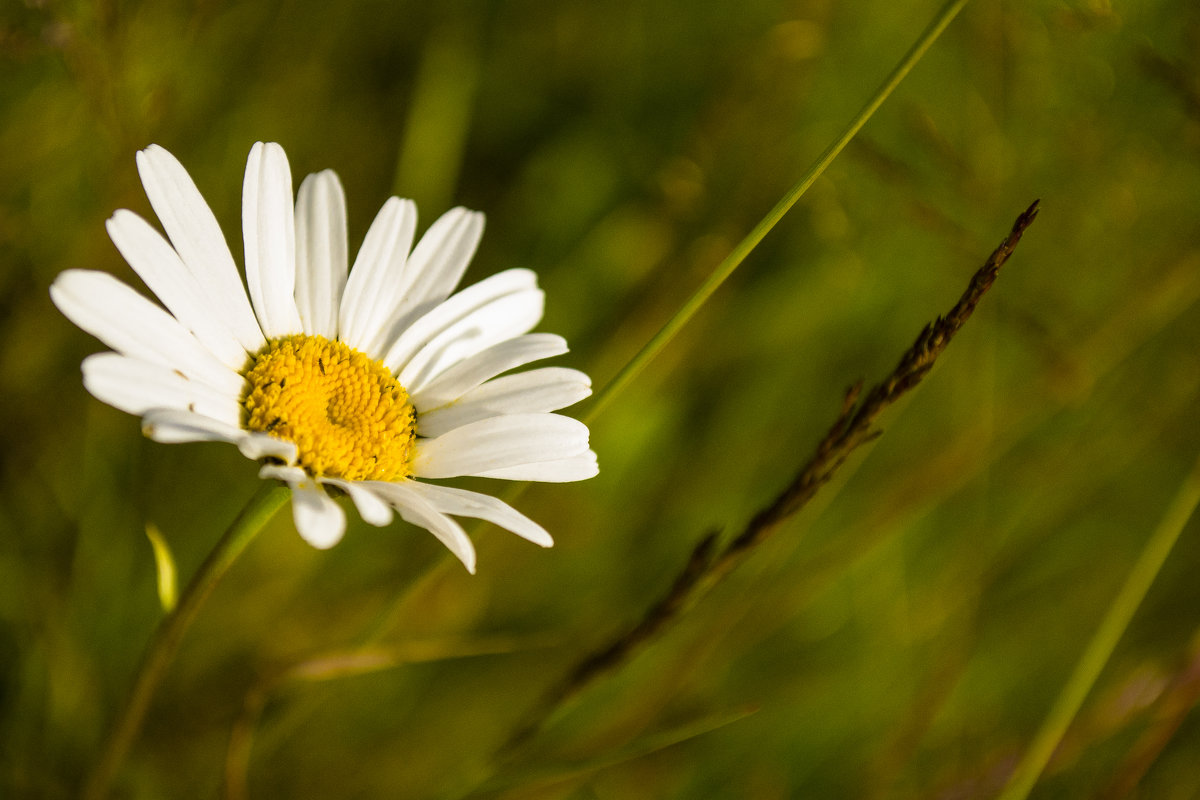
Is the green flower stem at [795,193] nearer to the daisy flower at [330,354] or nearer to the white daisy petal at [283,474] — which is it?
the daisy flower at [330,354]

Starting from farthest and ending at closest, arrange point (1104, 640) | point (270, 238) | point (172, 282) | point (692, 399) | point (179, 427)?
1. point (692, 399)
2. point (1104, 640)
3. point (270, 238)
4. point (172, 282)
5. point (179, 427)

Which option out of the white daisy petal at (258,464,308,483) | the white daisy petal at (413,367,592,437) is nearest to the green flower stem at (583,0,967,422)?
the white daisy petal at (413,367,592,437)

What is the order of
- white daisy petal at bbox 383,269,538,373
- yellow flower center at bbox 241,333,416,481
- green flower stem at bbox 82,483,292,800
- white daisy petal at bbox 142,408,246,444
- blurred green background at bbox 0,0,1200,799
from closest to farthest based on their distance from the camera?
white daisy petal at bbox 142,408,246,444, green flower stem at bbox 82,483,292,800, yellow flower center at bbox 241,333,416,481, white daisy petal at bbox 383,269,538,373, blurred green background at bbox 0,0,1200,799

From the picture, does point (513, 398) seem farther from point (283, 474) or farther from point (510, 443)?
point (283, 474)

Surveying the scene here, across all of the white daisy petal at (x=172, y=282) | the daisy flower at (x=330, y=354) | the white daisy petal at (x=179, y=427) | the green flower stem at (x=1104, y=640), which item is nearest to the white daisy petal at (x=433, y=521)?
the daisy flower at (x=330, y=354)

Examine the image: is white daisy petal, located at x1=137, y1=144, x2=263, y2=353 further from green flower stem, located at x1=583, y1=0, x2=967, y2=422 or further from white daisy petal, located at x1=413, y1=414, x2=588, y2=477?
green flower stem, located at x1=583, y1=0, x2=967, y2=422

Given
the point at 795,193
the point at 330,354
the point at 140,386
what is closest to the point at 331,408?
the point at 330,354
